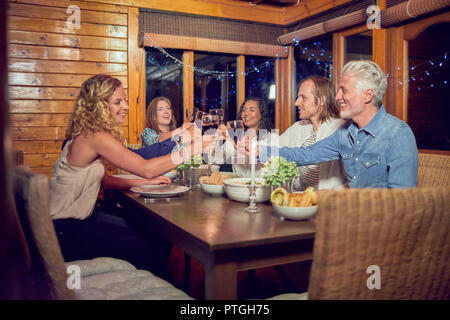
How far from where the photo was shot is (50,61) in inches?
153

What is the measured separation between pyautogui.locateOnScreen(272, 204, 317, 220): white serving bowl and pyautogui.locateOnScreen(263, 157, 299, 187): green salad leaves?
230 millimetres

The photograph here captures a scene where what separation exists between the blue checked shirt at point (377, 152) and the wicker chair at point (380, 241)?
0.58m

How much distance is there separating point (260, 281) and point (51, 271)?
1.71 meters

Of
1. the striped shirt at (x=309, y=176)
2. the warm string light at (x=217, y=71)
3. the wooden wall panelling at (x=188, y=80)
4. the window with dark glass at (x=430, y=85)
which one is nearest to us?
the striped shirt at (x=309, y=176)

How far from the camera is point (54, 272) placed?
111 cm

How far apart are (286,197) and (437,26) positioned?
2772mm

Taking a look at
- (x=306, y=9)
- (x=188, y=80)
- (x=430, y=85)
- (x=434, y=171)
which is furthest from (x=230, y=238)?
(x=306, y=9)

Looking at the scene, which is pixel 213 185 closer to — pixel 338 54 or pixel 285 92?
pixel 338 54

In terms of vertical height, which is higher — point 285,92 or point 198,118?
point 285,92

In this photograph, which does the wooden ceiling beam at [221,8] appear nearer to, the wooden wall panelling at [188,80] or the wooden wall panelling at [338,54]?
the wooden wall panelling at [188,80]

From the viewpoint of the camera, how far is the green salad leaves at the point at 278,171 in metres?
1.57
